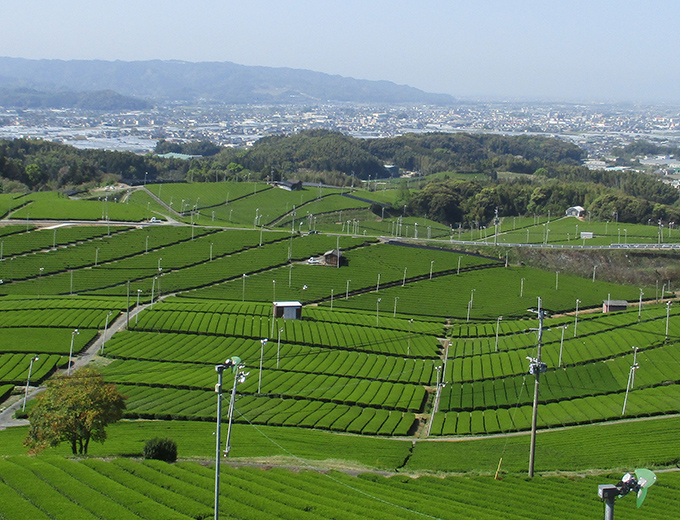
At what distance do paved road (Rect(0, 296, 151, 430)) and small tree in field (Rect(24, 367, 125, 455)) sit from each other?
11.1m

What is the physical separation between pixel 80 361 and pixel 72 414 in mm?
23807

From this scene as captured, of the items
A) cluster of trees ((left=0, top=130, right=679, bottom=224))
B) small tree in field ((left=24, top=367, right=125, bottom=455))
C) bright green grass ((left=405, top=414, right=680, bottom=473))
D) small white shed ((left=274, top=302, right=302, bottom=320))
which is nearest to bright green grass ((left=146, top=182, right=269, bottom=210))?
cluster of trees ((left=0, top=130, right=679, bottom=224))

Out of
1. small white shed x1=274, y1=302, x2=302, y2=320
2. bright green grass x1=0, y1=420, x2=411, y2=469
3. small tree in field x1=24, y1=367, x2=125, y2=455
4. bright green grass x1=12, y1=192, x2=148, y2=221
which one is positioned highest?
small tree in field x1=24, y1=367, x2=125, y2=455

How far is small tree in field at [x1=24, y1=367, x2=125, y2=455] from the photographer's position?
1128 inches

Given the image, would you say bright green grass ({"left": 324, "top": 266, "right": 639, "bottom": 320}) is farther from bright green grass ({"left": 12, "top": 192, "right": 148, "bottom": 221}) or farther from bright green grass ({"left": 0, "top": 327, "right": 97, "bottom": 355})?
bright green grass ({"left": 12, "top": 192, "right": 148, "bottom": 221})

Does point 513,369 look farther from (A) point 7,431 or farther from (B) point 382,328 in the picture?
(A) point 7,431

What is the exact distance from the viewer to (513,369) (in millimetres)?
50969

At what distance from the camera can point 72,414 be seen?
2903 cm

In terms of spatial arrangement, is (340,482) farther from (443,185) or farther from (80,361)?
(443,185)

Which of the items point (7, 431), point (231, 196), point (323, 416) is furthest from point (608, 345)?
point (231, 196)

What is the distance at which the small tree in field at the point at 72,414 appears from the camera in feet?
94.0

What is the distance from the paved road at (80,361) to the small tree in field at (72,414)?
1113 centimetres

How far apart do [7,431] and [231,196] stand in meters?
90.2

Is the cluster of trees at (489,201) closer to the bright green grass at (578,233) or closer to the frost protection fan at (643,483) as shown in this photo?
the bright green grass at (578,233)
